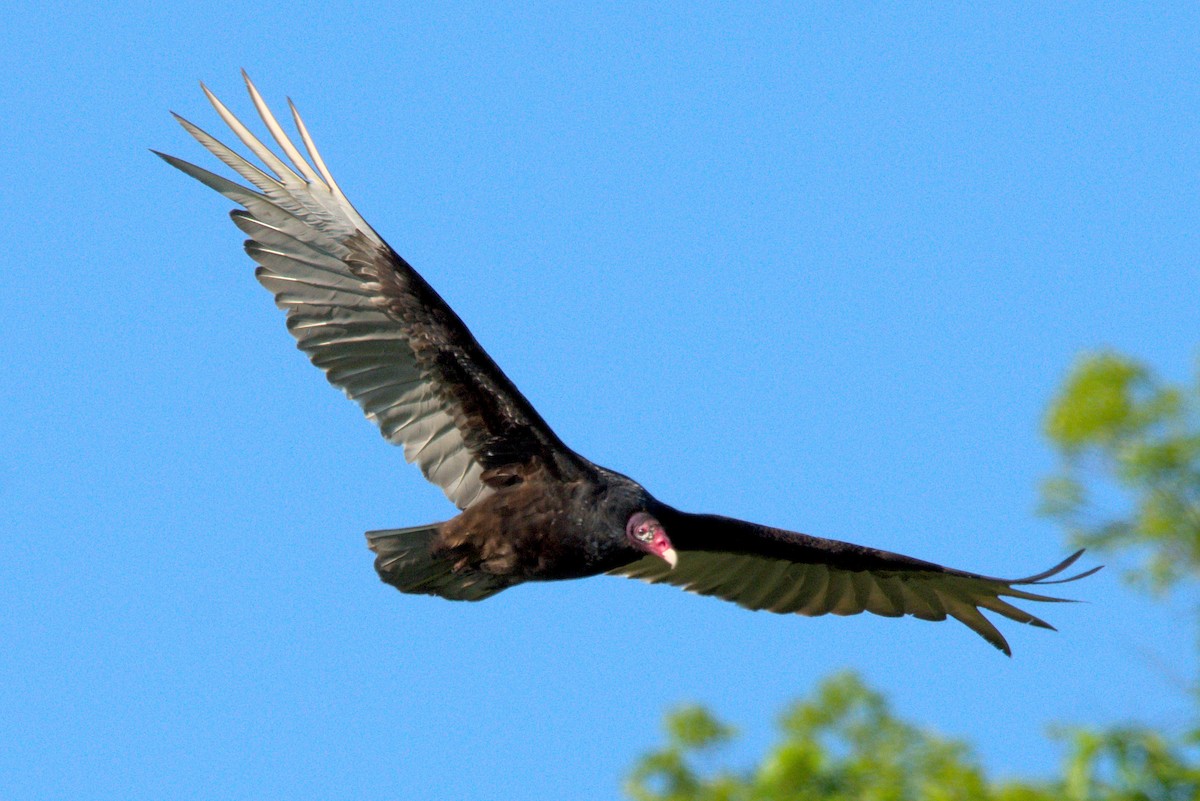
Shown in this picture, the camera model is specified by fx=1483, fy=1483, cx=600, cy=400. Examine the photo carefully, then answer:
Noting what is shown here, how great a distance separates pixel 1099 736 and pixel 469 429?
3.92m

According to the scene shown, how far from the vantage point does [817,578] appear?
7.86 meters

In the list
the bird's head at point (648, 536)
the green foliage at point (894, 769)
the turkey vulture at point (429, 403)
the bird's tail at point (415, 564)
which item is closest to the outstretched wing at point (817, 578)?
the turkey vulture at point (429, 403)

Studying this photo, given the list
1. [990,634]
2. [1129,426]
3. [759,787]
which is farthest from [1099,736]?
[990,634]

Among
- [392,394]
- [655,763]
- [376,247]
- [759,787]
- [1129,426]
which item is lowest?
[759,787]

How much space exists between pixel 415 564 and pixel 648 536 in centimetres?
107

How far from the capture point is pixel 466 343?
6457 mm

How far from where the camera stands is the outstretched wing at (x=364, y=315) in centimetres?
645

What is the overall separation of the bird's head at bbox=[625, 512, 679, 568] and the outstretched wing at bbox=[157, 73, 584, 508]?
0.37 meters

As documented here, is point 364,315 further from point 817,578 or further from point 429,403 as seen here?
point 817,578

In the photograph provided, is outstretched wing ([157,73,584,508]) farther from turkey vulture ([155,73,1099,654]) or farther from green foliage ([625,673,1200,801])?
green foliage ([625,673,1200,801])

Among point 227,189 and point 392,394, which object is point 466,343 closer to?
point 392,394

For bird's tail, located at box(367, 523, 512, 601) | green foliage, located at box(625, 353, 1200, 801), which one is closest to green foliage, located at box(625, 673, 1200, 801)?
green foliage, located at box(625, 353, 1200, 801)

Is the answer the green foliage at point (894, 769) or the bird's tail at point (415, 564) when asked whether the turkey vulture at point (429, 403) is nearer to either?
the bird's tail at point (415, 564)

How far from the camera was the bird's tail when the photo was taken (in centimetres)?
651
